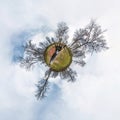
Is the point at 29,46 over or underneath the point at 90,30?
underneath

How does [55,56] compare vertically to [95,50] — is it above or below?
below

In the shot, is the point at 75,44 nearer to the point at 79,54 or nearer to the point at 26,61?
the point at 79,54

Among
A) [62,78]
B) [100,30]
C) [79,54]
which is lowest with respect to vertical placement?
[62,78]

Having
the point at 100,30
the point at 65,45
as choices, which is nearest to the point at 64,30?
the point at 65,45

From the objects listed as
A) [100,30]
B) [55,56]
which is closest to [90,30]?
[100,30]

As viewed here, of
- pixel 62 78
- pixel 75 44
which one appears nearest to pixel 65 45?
pixel 75 44

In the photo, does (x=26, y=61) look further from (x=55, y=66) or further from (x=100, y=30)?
(x=100, y=30)

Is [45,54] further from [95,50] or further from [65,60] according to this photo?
[95,50]
